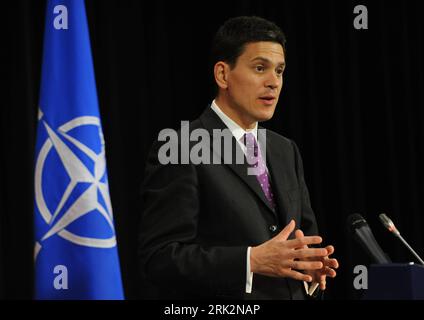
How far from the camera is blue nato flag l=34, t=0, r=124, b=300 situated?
134 inches

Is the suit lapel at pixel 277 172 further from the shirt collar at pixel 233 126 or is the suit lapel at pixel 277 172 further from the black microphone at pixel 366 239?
the black microphone at pixel 366 239

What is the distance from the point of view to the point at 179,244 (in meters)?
2.15

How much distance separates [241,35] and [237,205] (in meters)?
0.60

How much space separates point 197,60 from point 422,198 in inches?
70.0

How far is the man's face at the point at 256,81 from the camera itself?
93.8 inches

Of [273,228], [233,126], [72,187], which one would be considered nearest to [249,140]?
[233,126]

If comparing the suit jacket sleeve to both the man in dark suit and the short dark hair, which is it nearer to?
the man in dark suit

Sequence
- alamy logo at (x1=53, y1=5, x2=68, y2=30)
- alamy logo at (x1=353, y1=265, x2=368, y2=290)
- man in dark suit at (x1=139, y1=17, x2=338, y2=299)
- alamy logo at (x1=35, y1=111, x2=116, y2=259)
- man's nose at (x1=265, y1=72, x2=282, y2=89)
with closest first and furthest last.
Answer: man in dark suit at (x1=139, y1=17, x2=338, y2=299), man's nose at (x1=265, y1=72, x2=282, y2=89), alamy logo at (x1=35, y1=111, x2=116, y2=259), alamy logo at (x1=53, y1=5, x2=68, y2=30), alamy logo at (x1=353, y1=265, x2=368, y2=290)

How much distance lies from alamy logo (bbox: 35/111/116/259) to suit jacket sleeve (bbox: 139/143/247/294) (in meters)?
1.21

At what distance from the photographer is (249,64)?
2406mm

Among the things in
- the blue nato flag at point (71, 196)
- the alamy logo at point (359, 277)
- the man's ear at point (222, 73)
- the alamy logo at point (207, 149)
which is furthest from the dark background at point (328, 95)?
the alamy logo at point (207, 149)

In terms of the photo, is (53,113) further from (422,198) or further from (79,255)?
(422,198)

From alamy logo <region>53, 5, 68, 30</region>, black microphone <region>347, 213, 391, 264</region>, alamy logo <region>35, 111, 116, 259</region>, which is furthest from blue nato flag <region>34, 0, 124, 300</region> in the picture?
black microphone <region>347, 213, 391, 264</region>
